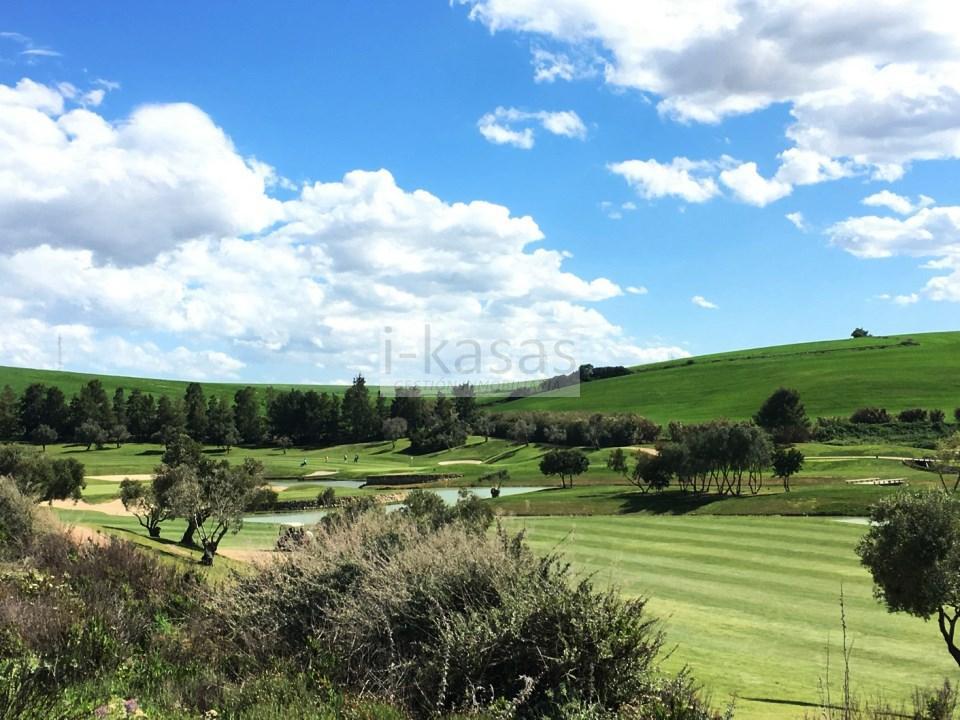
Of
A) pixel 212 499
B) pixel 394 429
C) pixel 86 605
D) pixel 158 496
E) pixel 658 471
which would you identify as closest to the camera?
pixel 86 605

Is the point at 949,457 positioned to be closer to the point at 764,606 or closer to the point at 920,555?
the point at 764,606

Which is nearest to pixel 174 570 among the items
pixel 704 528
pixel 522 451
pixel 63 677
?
pixel 63 677

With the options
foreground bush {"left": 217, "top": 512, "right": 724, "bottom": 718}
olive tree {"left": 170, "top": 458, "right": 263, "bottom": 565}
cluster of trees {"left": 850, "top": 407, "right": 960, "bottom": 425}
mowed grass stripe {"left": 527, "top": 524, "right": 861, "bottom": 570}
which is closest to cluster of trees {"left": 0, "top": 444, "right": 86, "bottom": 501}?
olive tree {"left": 170, "top": 458, "right": 263, "bottom": 565}

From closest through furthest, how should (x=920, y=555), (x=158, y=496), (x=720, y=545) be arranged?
(x=920, y=555) < (x=720, y=545) < (x=158, y=496)

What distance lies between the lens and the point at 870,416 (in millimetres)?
103000

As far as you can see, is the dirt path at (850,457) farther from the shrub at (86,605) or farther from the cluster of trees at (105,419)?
the cluster of trees at (105,419)

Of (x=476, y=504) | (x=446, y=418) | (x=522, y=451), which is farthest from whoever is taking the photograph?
(x=446, y=418)

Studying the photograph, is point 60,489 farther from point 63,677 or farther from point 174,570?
point 63,677

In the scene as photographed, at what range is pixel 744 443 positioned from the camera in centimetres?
5922

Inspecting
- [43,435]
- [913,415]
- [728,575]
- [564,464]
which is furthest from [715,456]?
[43,435]

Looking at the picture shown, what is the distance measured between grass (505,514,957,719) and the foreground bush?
1.04 meters

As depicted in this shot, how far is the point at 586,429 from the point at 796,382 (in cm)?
5100

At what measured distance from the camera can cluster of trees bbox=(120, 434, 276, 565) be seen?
131ft

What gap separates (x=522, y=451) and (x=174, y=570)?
101m
